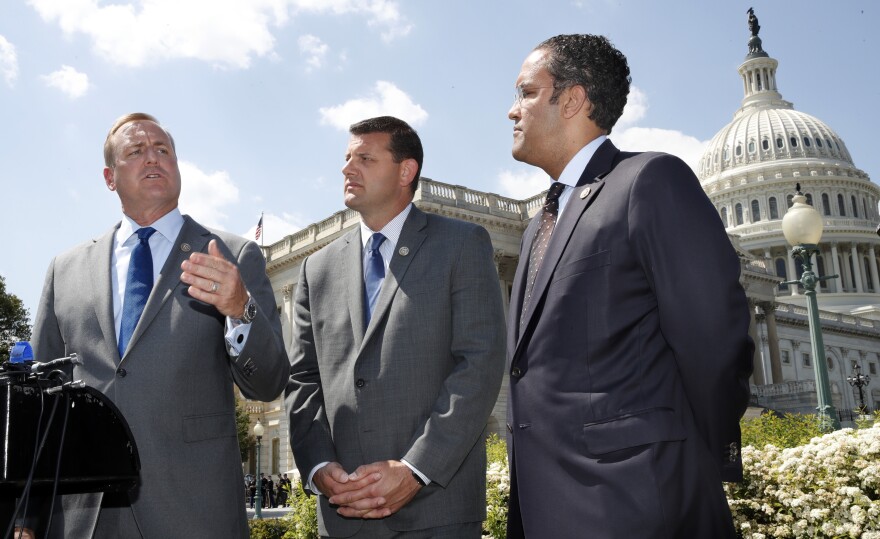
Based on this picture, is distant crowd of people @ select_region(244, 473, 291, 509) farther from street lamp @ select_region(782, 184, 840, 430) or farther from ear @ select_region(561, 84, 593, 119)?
ear @ select_region(561, 84, 593, 119)

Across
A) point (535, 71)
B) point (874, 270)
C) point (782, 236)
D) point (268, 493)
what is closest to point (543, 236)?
point (535, 71)

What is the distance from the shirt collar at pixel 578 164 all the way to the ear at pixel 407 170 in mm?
1141

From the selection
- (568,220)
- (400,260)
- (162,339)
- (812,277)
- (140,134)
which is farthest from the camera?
(812,277)

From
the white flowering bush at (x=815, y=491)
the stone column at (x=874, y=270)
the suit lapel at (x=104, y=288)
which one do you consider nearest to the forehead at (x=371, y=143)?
the suit lapel at (x=104, y=288)

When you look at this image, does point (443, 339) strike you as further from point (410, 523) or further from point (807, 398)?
point (807, 398)

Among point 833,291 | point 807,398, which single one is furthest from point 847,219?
point 807,398

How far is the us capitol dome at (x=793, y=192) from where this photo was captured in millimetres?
103719

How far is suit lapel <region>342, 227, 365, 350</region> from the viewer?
13.4ft

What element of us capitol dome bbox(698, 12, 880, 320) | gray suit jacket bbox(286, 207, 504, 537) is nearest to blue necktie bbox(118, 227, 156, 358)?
gray suit jacket bbox(286, 207, 504, 537)

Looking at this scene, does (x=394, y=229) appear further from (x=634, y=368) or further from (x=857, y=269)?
(x=857, y=269)

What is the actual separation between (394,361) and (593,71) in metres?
1.55

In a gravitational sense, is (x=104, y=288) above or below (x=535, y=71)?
below

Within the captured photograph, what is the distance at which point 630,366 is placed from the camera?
9.46ft

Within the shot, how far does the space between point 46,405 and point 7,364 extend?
20 cm
